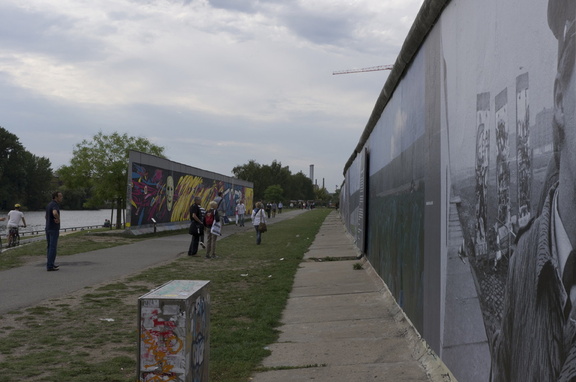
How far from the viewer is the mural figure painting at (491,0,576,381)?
250 cm

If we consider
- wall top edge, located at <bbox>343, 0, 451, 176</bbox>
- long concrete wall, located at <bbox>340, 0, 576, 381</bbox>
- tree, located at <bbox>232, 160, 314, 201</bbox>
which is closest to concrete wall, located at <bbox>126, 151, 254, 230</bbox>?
wall top edge, located at <bbox>343, 0, 451, 176</bbox>

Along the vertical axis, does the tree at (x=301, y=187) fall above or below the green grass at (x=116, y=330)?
above

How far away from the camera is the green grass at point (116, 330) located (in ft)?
18.5

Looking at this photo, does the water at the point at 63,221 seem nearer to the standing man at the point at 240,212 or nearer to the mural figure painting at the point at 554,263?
the standing man at the point at 240,212

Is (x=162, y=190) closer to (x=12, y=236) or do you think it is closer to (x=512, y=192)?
(x=12, y=236)

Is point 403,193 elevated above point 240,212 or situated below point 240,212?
above

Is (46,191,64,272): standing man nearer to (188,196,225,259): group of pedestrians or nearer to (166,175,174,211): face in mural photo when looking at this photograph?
(188,196,225,259): group of pedestrians

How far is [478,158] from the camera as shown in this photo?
398 centimetres

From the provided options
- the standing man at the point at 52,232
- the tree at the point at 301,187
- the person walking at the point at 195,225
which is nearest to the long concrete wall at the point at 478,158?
the standing man at the point at 52,232

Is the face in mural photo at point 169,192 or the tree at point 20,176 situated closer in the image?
the face in mural photo at point 169,192

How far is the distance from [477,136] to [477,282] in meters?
0.95

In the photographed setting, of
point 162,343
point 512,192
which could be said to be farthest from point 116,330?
point 512,192

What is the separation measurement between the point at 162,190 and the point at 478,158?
25.0 metres

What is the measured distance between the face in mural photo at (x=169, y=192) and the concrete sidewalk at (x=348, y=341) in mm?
18568
